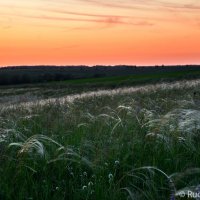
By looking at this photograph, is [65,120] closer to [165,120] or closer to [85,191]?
[165,120]

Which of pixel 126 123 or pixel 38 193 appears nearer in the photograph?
pixel 38 193

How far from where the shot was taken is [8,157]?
5191mm

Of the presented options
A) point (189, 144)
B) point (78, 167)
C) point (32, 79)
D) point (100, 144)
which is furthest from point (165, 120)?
point (32, 79)

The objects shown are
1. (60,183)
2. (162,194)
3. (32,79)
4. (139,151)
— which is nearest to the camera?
(162,194)

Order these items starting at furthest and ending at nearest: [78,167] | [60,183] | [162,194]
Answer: [78,167]
[60,183]
[162,194]

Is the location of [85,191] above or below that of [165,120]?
below

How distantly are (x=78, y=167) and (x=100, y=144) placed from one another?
32.6 inches

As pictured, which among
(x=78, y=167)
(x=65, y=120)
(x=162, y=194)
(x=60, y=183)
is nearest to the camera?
(x=162, y=194)

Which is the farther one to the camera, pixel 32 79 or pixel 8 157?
pixel 32 79

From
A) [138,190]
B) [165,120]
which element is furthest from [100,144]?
[138,190]

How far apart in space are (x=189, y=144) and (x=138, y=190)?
1367 millimetres

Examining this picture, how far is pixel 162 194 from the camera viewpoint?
4250mm

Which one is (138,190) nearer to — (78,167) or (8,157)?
(78,167)

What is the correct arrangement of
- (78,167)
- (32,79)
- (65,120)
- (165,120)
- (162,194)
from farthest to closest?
(32,79), (65,120), (165,120), (78,167), (162,194)
